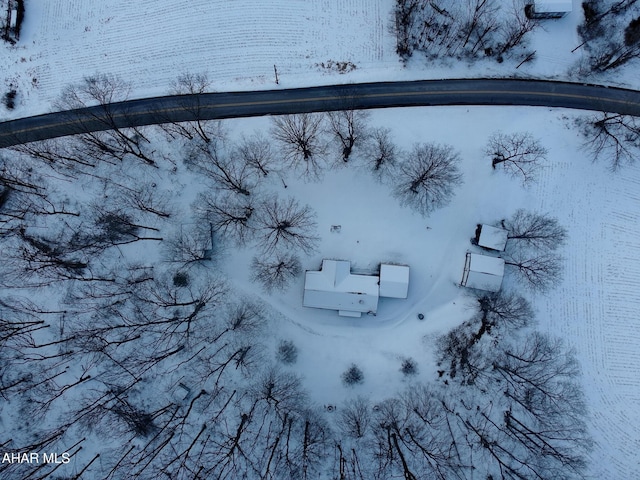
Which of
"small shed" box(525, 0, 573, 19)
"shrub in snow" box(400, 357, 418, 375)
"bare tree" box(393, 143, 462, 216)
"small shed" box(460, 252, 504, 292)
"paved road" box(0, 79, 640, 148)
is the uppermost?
"small shed" box(525, 0, 573, 19)

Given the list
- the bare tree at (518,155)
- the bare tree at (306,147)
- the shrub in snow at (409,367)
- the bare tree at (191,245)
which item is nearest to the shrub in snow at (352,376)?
the shrub in snow at (409,367)

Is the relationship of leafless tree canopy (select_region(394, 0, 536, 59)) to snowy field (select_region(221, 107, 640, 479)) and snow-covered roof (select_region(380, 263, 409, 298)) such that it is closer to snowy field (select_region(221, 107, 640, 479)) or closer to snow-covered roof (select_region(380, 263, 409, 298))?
snowy field (select_region(221, 107, 640, 479))

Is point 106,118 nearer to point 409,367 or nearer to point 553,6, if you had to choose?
point 409,367

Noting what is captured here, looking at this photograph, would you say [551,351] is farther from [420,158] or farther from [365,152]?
[365,152]

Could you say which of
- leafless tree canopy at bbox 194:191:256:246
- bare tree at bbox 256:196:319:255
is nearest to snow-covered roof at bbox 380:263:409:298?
bare tree at bbox 256:196:319:255

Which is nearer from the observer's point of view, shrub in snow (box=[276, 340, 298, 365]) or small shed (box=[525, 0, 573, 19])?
shrub in snow (box=[276, 340, 298, 365])
